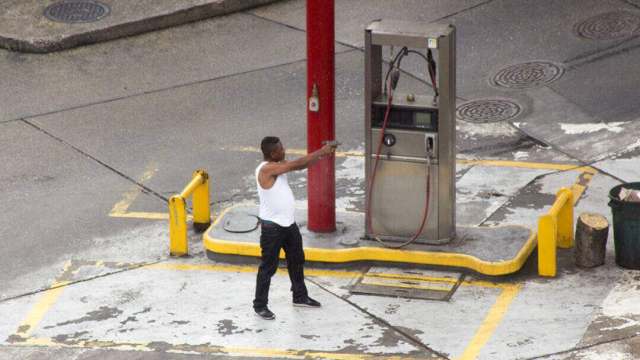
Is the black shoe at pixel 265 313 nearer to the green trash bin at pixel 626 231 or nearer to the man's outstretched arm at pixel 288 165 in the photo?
the man's outstretched arm at pixel 288 165

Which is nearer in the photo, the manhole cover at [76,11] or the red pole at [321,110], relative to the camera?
the red pole at [321,110]

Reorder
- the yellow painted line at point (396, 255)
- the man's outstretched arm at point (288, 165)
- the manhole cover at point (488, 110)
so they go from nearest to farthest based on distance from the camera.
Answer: the man's outstretched arm at point (288, 165)
the yellow painted line at point (396, 255)
the manhole cover at point (488, 110)

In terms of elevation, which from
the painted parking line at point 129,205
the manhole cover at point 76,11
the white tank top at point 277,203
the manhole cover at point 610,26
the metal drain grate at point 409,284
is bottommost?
the metal drain grate at point 409,284

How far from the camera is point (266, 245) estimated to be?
12195 mm

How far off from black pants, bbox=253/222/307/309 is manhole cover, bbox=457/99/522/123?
4.95 metres

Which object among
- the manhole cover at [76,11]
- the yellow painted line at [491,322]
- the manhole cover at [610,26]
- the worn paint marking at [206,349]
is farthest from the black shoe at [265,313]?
the manhole cover at [76,11]

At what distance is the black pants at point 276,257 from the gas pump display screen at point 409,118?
1474 millimetres

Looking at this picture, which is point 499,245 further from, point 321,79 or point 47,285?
point 47,285

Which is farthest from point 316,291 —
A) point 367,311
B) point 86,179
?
point 86,179

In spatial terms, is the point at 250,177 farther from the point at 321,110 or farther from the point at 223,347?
the point at 223,347

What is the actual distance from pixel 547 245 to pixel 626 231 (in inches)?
28.9

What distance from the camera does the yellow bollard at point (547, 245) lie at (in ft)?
41.3

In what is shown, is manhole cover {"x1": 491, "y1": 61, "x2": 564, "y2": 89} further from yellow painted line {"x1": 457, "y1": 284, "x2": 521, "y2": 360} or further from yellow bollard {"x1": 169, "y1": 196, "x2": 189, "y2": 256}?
yellow bollard {"x1": 169, "y1": 196, "x2": 189, "y2": 256}

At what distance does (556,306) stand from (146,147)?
596 centimetres
